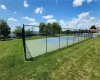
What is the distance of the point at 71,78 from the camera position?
4574mm

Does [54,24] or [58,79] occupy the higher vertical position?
[54,24]

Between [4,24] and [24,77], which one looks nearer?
[24,77]

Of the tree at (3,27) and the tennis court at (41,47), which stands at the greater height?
the tree at (3,27)

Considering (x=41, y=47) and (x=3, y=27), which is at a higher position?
(x=3, y=27)

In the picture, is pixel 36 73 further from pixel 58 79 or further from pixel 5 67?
pixel 5 67

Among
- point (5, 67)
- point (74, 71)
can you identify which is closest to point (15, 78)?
point (5, 67)

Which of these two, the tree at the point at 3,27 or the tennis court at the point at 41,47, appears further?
the tree at the point at 3,27

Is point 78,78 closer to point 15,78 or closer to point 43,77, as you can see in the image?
point 43,77

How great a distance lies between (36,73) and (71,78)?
1.38m

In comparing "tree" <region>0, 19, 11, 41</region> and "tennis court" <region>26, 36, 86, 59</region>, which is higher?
"tree" <region>0, 19, 11, 41</region>

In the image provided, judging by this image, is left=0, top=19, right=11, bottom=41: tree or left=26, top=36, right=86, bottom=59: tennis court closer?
left=26, top=36, right=86, bottom=59: tennis court

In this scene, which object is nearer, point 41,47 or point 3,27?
point 41,47

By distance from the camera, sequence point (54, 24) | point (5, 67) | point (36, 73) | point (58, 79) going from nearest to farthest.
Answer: point (58, 79) < point (36, 73) < point (5, 67) < point (54, 24)

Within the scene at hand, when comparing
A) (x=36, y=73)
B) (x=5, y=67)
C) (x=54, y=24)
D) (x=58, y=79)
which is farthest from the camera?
(x=54, y=24)
